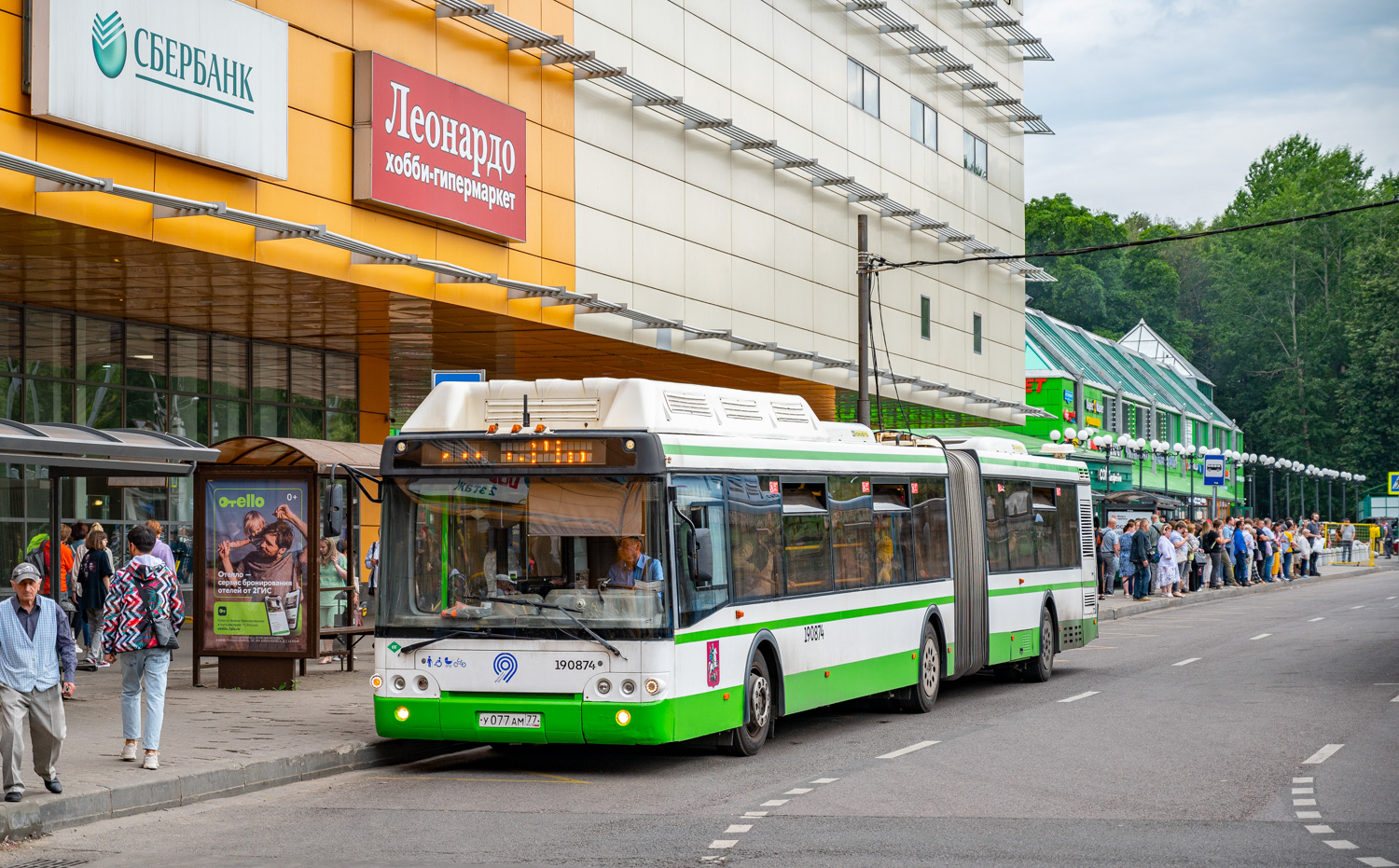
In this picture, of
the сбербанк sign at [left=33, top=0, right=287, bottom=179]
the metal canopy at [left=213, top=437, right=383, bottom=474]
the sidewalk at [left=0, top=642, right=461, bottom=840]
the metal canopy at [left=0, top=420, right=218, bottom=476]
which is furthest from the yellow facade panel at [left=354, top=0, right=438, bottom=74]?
the sidewalk at [left=0, top=642, right=461, bottom=840]

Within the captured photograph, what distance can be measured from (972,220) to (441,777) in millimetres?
32163

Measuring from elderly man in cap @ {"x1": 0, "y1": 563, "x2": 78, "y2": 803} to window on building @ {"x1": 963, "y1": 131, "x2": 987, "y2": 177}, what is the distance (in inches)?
1343

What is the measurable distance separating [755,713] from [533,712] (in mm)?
2105

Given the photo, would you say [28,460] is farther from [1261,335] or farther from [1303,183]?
[1303,183]

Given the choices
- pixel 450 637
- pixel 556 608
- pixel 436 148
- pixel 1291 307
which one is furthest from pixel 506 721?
pixel 1291 307

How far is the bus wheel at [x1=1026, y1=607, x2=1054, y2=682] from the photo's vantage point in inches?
781

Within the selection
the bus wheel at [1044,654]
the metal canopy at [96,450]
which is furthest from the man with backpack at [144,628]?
the bus wheel at [1044,654]

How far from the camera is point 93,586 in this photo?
19344 millimetres

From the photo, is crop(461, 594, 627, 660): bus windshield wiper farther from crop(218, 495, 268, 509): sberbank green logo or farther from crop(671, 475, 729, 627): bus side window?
crop(218, 495, 268, 509): sberbank green logo

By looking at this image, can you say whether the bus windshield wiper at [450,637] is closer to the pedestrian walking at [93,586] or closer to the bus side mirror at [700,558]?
the bus side mirror at [700,558]

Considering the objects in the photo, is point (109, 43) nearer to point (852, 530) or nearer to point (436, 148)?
point (436, 148)

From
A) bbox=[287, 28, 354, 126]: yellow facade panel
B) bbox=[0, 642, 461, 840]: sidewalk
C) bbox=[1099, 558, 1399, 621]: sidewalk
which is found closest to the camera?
bbox=[0, 642, 461, 840]: sidewalk

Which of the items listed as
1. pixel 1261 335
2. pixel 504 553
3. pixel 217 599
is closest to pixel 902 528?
pixel 504 553

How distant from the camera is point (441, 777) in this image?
40.6 ft
